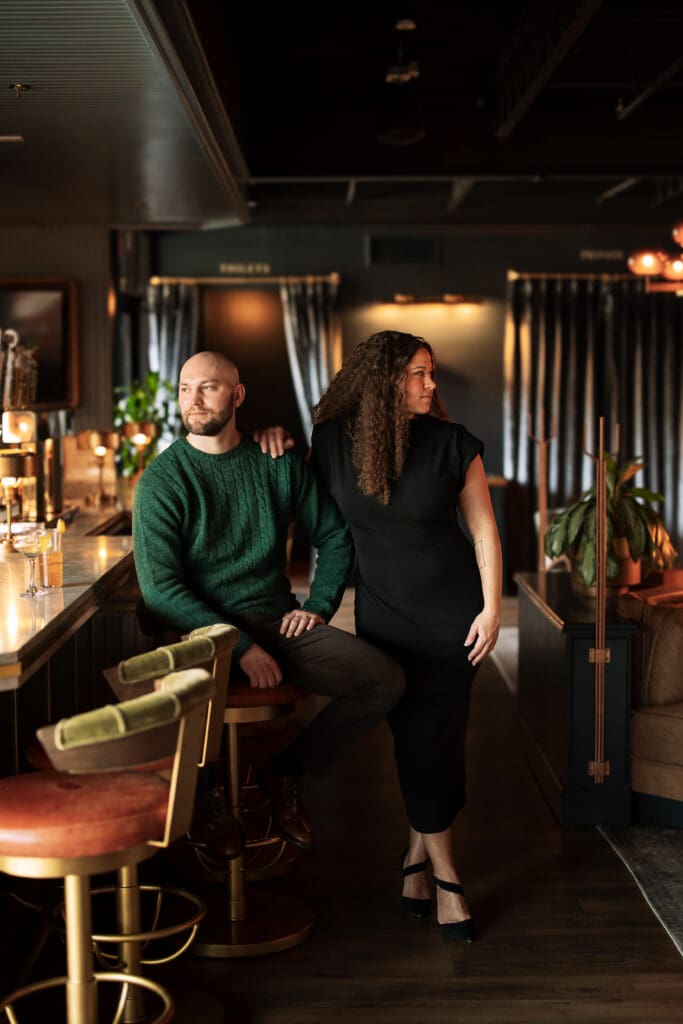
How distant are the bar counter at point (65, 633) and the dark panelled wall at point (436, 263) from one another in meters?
5.90

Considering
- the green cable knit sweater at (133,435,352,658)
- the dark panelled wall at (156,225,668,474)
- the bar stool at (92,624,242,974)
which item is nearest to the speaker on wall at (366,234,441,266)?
the dark panelled wall at (156,225,668,474)

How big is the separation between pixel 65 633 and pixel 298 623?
29.8 inches

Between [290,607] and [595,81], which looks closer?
[290,607]

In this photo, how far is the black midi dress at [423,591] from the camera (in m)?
3.58

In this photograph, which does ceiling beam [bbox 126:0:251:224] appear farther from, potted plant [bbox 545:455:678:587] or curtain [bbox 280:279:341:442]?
curtain [bbox 280:279:341:442]

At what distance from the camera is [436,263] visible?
36.6 ft

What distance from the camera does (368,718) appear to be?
11.7 feet

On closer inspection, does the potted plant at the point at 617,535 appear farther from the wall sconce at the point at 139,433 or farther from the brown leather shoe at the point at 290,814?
the wall sconce at the point at 139,433

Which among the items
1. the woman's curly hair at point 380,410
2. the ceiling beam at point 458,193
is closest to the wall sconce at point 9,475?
the woman's curly hair at point 380,410

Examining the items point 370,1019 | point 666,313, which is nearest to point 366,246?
point 666,313

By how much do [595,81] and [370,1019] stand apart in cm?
585

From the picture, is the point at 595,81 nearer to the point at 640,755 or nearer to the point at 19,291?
the point at 19,291

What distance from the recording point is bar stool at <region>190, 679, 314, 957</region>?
10.9 ft

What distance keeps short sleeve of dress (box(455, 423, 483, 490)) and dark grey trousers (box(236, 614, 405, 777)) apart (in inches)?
22.9
